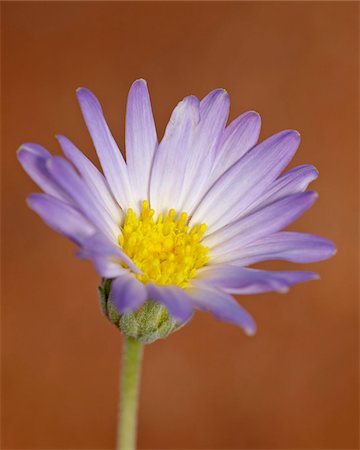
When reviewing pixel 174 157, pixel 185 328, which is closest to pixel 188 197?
pixel 174 157

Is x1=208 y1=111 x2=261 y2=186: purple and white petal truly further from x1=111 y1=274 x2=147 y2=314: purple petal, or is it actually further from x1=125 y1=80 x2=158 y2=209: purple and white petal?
x1=111 y1=274 x2=147 y2=314: purple petal

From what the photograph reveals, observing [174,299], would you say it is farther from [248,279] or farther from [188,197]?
[188,197]

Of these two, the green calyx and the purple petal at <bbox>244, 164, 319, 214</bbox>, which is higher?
the purple petal at <bbox>244, 164, 319, 214</bbox>

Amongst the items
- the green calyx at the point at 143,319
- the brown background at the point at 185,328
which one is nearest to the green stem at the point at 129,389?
the green calyx at the point at 143,319

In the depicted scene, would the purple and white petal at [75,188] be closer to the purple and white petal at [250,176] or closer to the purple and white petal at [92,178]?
the purple and white petal at [92,178]

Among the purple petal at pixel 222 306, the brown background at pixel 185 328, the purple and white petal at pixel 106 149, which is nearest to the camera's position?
the purple petal at pixel 222 306

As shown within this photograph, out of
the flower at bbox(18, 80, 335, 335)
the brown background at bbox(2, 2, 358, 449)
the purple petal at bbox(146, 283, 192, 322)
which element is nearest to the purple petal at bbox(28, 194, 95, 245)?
the flower at bbox(18, 80, 335, 335)

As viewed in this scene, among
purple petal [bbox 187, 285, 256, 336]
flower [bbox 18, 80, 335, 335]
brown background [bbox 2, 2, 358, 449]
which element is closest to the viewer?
purple petal [bbox 187, 285, 256, 336]
